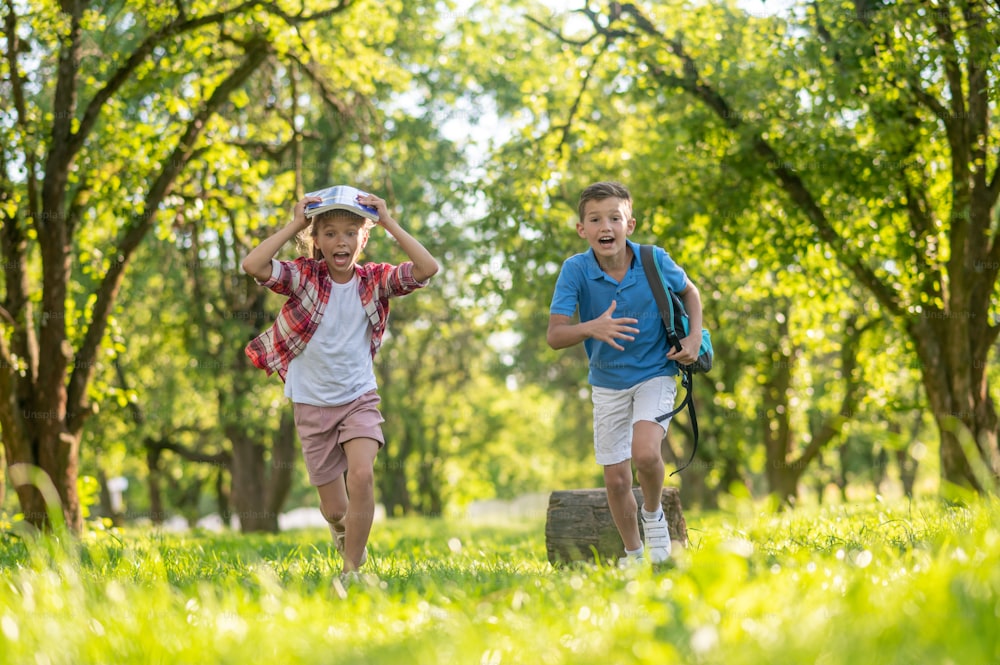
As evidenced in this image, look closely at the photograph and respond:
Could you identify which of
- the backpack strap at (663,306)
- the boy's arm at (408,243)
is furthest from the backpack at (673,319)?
the boy's arm at (408,243)

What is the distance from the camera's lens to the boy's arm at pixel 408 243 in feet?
17.6

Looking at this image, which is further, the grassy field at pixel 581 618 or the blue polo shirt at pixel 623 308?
the blue polo shirt at pixel 623 308

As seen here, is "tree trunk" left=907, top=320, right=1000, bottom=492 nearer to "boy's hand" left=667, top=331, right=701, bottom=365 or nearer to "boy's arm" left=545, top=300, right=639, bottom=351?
"boy's hand" left=667, top=331, right=701, bottom=365

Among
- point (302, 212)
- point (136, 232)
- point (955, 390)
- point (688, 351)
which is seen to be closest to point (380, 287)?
point (302, 212)

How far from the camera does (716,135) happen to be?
12547 millimetres

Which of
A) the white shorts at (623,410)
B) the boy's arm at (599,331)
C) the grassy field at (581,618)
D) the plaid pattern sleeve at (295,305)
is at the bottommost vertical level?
the grassy field at (581,618)

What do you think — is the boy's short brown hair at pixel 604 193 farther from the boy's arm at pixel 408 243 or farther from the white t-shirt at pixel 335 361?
the white t-shirt at pixel 335 361

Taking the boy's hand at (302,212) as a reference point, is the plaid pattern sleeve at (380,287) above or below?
below

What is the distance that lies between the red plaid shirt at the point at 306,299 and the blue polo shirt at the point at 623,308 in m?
0.88

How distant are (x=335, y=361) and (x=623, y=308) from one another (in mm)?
1638

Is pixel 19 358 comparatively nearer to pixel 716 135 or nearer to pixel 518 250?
pixel 518 250

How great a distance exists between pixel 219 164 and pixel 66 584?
351 inches

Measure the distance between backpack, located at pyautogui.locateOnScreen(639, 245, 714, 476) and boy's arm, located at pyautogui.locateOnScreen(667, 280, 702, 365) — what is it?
0.03m

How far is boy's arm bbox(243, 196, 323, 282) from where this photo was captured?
5.30m
